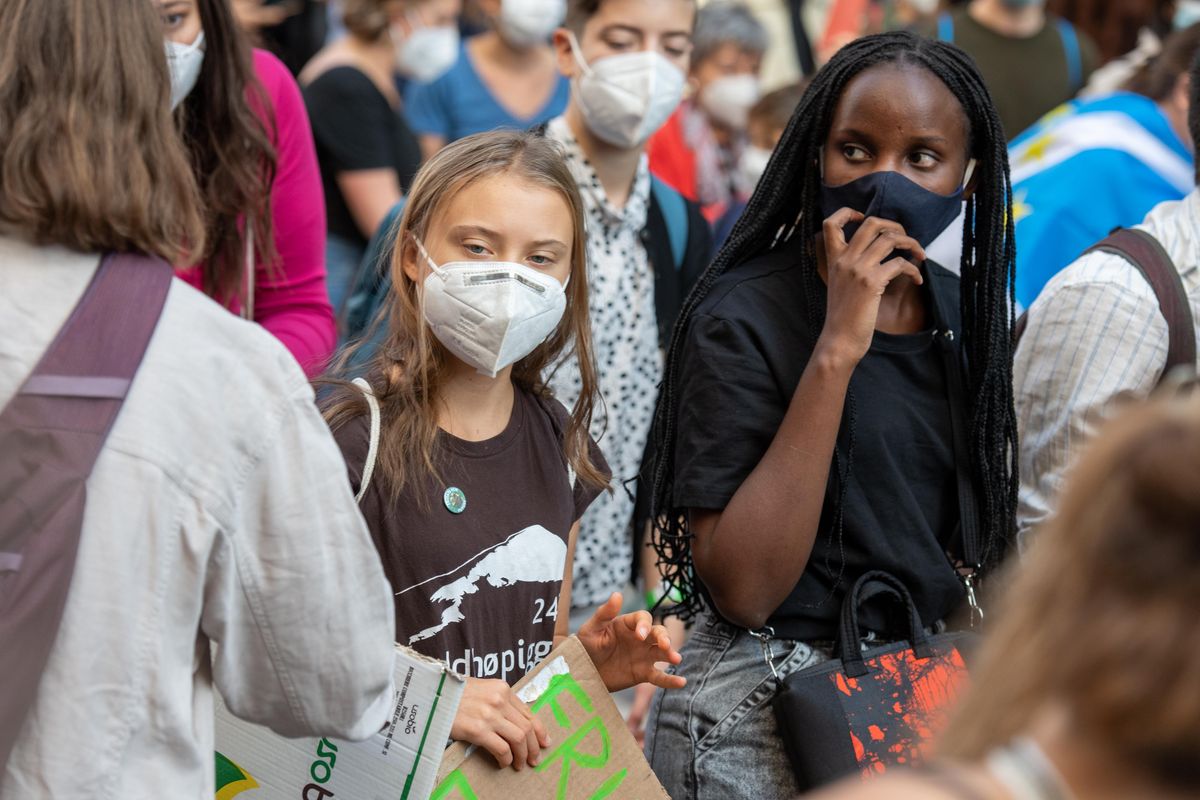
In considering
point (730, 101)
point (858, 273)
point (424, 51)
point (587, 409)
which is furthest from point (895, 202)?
point (424, 51)

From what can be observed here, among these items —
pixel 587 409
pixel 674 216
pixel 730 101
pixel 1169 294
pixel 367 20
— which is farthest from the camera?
pixel 730 101

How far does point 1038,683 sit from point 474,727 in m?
1.14

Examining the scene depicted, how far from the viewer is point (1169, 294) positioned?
2936 mm

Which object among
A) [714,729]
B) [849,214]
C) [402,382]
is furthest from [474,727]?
[849,214]

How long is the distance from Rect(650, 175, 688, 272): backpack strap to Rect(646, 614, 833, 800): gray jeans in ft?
4.71

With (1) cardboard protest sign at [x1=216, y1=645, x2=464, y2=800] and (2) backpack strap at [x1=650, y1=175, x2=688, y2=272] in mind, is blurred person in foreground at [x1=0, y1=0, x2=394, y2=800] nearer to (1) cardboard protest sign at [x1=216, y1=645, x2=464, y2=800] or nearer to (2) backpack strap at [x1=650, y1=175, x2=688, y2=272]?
(1) cardboard protest sign at [x1=216, y1=645, x2=464, y2=800]

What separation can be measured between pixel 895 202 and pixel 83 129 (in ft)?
4.72

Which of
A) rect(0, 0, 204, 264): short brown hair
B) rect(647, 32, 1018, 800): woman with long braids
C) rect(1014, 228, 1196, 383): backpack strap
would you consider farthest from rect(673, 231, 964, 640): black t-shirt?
rect(0, 0, 204, 264): short brown hair

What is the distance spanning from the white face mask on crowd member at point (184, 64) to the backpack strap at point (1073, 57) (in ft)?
13.7

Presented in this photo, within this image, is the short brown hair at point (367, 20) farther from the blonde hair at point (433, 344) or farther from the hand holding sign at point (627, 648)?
the hand holding sign at point (627, 648)

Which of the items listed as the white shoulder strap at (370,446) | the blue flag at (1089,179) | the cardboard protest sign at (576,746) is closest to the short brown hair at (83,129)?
the white shoulder strap at (370,446)

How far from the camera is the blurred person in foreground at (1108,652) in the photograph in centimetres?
119

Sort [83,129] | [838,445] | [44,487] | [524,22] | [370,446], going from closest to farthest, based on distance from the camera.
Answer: [44,487] → [83,129] → [370,446] → [838,445] → [524,22]

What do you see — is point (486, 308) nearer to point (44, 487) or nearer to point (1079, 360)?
point (44, 487)
